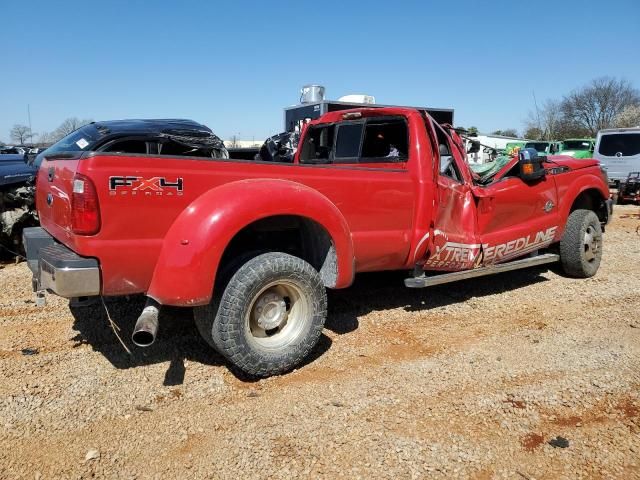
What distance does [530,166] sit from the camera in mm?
5156

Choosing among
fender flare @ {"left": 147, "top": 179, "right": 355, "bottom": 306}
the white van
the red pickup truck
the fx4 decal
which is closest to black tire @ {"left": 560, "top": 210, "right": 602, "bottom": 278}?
the red pickup truck

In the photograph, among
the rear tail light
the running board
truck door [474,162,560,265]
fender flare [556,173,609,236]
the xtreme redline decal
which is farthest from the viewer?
fender flare [556,173,609,236]

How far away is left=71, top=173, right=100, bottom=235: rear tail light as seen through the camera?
288cm

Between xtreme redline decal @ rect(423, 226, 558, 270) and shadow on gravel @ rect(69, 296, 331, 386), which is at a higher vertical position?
xtreme redline decal @ rect(423, 226, 558, 270)

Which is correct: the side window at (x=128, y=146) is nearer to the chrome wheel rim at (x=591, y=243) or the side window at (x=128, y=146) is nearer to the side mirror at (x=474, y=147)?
the side mirror at (x=474, y=147)

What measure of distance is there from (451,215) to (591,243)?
261 centimetres

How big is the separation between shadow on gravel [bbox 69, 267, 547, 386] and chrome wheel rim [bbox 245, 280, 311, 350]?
0.98 ft

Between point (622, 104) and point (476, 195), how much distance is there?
51.2 meters

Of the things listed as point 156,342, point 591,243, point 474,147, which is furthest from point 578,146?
point 156,342

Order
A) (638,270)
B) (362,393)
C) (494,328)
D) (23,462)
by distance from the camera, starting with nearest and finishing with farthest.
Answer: (23,462) → (362,393) → (494,328) → (638,270)

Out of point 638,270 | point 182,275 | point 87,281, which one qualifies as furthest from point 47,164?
point 638,270

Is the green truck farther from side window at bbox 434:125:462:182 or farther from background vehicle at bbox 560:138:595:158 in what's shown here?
side window at bbox 434:125:462:182

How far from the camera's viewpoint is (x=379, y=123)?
15.8 feet

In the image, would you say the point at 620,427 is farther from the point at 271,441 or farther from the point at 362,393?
the point at 271,441
